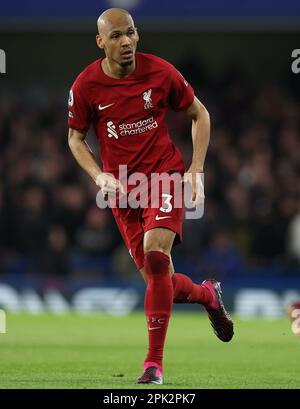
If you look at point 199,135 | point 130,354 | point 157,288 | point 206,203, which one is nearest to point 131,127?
point 199,135

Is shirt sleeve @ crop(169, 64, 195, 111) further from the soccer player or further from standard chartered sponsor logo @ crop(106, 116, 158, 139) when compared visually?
standard chartered sponsor logo @ crop(106, 116, 158, 139)

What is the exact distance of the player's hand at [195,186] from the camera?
659cm

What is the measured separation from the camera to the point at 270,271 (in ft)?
47.2

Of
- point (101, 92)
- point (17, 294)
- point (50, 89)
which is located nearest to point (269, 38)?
point (50, 89)

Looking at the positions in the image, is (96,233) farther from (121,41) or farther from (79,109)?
(121,41)

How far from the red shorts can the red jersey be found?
21 centimetres

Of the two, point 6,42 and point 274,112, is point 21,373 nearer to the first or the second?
point 274,112

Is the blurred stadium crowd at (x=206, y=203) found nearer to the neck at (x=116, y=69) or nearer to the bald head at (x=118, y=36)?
the neck at (x=116, y=69)

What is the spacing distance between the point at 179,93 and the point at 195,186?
722mm

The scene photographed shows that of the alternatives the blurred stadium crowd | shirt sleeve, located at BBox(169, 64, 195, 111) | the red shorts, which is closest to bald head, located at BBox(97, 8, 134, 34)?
shirt sleeve, located at BBox(169, 64, 195, 111)

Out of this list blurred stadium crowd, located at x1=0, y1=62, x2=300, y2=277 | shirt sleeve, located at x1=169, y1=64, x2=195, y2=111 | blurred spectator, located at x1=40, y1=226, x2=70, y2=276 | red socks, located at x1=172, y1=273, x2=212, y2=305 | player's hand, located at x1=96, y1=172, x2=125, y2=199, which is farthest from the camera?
blurred stadium crowd, located at x1=0, y1=62, x2=300, y2=277

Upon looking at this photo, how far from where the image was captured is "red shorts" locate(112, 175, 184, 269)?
6.73 m

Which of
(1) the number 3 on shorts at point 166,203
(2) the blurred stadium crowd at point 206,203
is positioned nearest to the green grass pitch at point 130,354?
(1) the number 3 on shorts at point 166,203

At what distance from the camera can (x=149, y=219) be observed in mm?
6770
